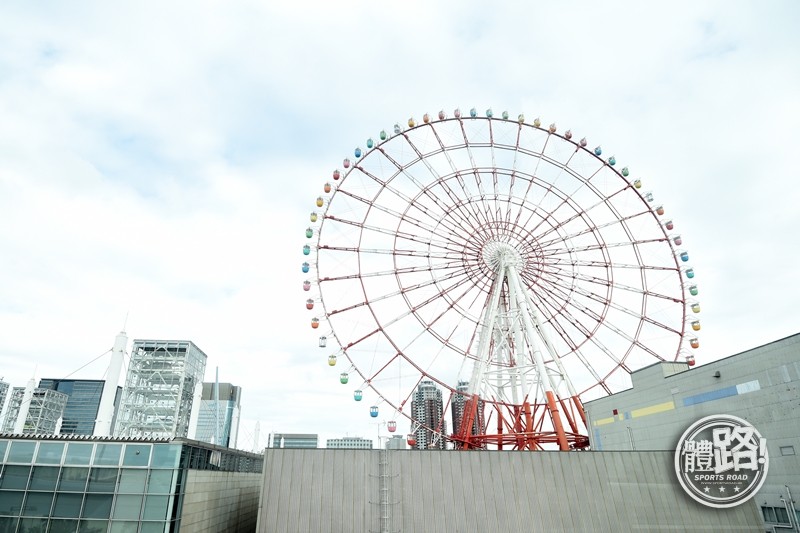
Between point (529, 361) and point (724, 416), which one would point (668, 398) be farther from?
point (529, 361)

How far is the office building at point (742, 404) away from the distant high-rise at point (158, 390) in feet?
177

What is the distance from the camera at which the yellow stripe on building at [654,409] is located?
3080cm

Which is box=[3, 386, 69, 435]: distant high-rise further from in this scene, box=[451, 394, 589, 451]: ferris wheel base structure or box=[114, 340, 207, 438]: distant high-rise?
box=[451, 394, 589, 451]: ferris wheel base structure

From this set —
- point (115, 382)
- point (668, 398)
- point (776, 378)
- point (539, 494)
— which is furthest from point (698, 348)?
point (115, 382)

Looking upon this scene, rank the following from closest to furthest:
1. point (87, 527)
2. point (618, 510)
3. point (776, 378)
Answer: point (87, 527), point (618, 510), point (776, 378)

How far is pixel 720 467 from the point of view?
65.1 feet

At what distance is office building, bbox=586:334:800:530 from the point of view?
23.3 meters

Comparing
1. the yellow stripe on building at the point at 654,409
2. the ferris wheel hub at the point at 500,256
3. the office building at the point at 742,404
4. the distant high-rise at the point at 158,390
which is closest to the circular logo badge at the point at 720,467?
the office building at the point at 742,404

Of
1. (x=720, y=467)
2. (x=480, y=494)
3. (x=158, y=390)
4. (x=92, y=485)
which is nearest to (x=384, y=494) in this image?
(x=480, y=494)

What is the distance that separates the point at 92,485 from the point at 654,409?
33.7 meters

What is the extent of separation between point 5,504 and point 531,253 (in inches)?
1308

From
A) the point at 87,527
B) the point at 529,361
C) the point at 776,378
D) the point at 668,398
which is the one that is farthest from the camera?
the point at 529,361

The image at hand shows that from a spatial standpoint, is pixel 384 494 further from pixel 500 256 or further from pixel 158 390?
pixel 158 390

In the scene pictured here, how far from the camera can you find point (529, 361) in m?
33.9
